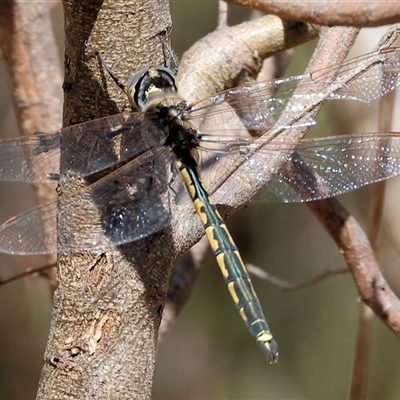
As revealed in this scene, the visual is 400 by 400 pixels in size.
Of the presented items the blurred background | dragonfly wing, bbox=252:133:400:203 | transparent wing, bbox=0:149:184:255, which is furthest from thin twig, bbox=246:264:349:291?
the blurred background

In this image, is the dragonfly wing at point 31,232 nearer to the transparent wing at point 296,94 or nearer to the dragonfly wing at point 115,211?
the dragonfly wing at point 115,211

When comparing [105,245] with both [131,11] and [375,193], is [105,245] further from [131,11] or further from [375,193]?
[375,193]

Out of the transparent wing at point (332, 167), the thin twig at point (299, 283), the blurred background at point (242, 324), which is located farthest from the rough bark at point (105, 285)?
the blurred background at point (242, 324)

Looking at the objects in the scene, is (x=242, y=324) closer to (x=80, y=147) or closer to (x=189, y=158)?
(x=189, y=158)

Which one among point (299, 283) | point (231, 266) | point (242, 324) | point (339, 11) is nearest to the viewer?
point (339, 11)

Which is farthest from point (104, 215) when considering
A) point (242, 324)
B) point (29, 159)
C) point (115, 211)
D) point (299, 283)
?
point (242, 324)
